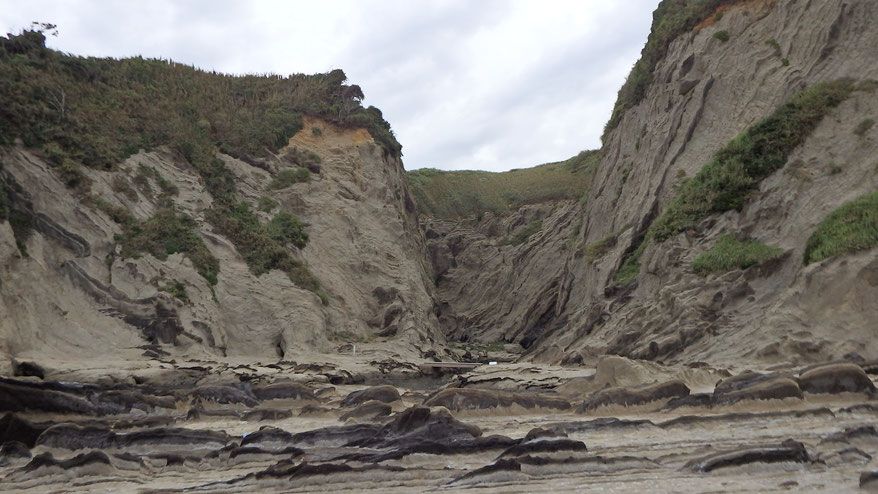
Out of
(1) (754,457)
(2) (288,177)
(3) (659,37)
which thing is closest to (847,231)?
(1) (754,457)

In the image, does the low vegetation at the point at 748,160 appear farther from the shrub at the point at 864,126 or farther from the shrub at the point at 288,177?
the shrub at the point at 288,177

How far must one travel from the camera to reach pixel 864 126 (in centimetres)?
1733

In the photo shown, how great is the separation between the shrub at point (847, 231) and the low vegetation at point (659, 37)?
52.7ft

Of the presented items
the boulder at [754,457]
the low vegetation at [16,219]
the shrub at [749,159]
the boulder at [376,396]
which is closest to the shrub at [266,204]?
the low vegetation at [16,219]

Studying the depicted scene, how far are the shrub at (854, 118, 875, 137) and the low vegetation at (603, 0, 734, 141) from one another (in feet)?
42.0

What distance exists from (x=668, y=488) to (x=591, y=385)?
21.3 ft

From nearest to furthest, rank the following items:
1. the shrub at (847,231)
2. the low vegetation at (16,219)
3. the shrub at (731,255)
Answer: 1. the shrub at (847,231)
2. the shrub at (731,255)
3. the low vegetation at (16,219)

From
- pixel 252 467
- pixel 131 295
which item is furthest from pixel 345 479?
pixel 131 295

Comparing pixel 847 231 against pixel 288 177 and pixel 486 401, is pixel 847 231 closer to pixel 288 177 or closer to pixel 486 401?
pixel 486 401

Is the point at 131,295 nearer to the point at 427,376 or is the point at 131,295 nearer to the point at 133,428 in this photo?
the point at 427,376

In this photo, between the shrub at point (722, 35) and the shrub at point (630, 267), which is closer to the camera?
the shrub at point (630, 267)

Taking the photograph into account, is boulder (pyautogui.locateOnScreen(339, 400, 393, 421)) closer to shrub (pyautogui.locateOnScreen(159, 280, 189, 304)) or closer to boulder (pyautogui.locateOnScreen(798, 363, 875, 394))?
boulder (pyautogui.locateOnScreen(798, 363, 875, 394))

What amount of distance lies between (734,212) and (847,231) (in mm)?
5040

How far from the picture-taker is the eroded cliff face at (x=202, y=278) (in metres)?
18.4
